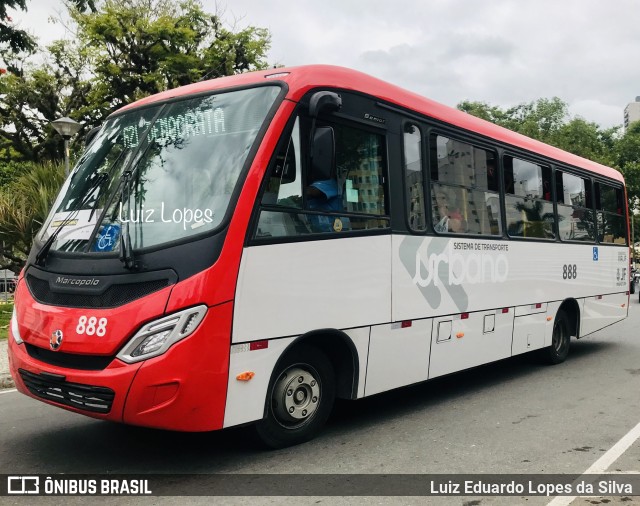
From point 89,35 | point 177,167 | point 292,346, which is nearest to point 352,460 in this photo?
point 292,346

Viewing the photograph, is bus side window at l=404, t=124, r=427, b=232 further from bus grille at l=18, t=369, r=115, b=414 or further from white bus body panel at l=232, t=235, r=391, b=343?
bus grille at l=18, t=369, r=115, b=414

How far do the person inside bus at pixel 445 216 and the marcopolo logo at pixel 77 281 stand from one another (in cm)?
355

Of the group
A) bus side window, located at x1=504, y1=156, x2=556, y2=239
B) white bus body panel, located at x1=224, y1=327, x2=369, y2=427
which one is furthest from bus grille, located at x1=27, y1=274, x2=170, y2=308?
bus side window, located at x1=504, y1=156, x2=556, y2=239

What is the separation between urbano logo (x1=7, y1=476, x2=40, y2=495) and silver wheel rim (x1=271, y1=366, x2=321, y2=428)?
174 cm

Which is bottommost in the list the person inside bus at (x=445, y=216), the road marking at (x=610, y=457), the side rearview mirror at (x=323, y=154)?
the road marking at (x=610, y=457)

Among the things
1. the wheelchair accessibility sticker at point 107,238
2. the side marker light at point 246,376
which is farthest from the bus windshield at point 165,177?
the side marker light at point 246,376

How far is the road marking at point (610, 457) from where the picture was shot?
4316 mm

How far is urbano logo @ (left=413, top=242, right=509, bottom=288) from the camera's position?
6758 mm

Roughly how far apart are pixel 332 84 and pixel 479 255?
9.87 ft

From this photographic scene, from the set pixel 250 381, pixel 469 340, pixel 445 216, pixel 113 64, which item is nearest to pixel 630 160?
pixel 113 64

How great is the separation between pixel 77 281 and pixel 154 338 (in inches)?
32.8

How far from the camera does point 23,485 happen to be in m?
4.55

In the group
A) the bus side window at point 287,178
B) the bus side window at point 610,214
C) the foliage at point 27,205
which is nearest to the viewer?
the bus side window at point 287,178

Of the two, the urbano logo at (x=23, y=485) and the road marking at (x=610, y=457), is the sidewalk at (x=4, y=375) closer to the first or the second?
the urbano logo at (x=23, y=485)
